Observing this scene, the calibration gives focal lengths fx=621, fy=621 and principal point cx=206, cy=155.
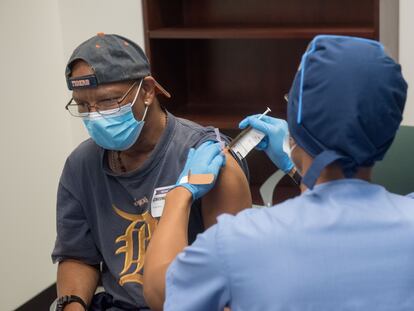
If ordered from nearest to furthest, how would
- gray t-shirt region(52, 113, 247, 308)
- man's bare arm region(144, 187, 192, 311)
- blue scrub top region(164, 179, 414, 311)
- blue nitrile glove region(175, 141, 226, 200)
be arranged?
blue scrub top region(164, 179, 414, 311)
man's bare arm region(144, 187, 192, 311)
blue nitrile glove region(175, 141, 226, 200)
gray t-shirt region(52, 113, 247, 308)

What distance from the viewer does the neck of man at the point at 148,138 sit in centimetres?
170

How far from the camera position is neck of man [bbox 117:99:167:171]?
1695 mm

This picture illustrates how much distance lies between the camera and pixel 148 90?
1673mm

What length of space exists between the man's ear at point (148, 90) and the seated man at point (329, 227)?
0.73 meters

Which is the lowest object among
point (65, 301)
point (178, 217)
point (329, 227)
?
point (65, 301)

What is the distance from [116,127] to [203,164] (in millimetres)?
321

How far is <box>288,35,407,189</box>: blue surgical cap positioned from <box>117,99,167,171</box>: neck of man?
77 centimetres

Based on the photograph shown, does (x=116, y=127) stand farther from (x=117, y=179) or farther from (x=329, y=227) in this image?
(x=329, y=227)

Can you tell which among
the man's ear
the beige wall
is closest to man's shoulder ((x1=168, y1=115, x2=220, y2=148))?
the man's ear

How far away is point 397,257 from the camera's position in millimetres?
911

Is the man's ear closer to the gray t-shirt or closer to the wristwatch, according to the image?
the gray t-shirt

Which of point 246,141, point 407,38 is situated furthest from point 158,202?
point 407,38

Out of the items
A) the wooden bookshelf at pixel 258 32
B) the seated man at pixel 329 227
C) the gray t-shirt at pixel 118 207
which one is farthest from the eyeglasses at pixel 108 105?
the wooden bookshelf at pixel 258 32

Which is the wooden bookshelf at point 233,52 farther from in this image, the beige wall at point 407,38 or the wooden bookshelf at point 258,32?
the beige wall at point 407,38
